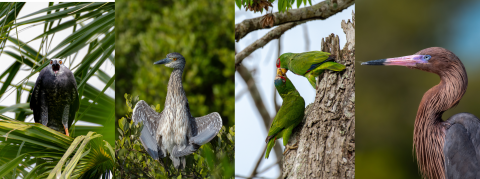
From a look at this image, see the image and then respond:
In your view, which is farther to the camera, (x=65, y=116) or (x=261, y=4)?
(x=65, y=116)

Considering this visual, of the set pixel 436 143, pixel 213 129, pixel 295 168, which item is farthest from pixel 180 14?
pixel 436 143

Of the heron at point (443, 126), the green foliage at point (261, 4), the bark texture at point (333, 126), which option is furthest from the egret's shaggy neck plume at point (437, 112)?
the green foliage at point (261, 4)

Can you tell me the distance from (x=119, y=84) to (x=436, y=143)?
1.95 meters

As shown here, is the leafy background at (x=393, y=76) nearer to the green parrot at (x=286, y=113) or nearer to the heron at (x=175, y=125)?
the green parrot at (x=286, y=113)

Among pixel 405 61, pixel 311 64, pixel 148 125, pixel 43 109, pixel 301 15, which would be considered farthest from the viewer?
pixel 43 109

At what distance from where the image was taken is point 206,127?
236 centimetres

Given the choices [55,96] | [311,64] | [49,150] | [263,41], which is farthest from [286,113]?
[55,96]

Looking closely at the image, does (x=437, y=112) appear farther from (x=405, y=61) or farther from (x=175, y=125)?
(x=175, y=125)

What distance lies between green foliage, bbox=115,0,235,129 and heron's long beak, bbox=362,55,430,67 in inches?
35.0

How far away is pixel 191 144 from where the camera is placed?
7.75ft

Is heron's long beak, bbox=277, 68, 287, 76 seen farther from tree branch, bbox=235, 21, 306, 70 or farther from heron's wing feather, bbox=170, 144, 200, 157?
heron's wing feather, bbox=170, 144, 200, 157

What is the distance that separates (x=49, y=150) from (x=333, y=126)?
183cm

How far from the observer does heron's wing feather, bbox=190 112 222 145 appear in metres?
2.34

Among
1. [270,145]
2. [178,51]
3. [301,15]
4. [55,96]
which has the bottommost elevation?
[270,145]
